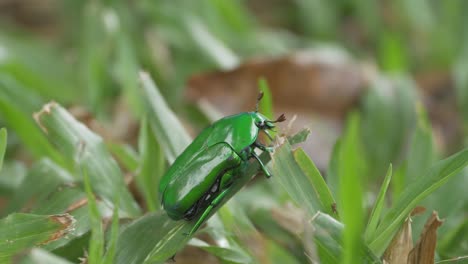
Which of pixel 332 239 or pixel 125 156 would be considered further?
pixel 125 156

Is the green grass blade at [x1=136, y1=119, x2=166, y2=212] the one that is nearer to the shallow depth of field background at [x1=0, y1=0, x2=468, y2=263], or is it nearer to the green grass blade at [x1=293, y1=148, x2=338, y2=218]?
the shallow depth of field background at [x1=0, y1=0, x2=468, y2=263]

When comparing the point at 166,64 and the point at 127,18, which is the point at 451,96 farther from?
the point at 127,18

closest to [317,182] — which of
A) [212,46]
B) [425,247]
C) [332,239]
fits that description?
[332,239]

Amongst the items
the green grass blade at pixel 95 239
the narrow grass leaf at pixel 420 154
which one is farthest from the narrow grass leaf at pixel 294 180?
the narrow grass leaf at pixel 420 154

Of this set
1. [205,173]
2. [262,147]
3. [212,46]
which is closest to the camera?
[205,173]

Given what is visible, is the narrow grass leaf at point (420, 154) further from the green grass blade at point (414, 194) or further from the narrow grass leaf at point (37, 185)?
the narrow grass leaf at point (37, 185)

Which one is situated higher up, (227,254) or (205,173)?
(205,173)

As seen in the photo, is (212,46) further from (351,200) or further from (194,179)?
(351,200)

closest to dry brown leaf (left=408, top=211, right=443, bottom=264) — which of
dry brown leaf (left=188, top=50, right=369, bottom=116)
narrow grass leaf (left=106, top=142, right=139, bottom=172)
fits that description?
narrow grass leaf (left=106, top=142, right=139, bottom=172)
